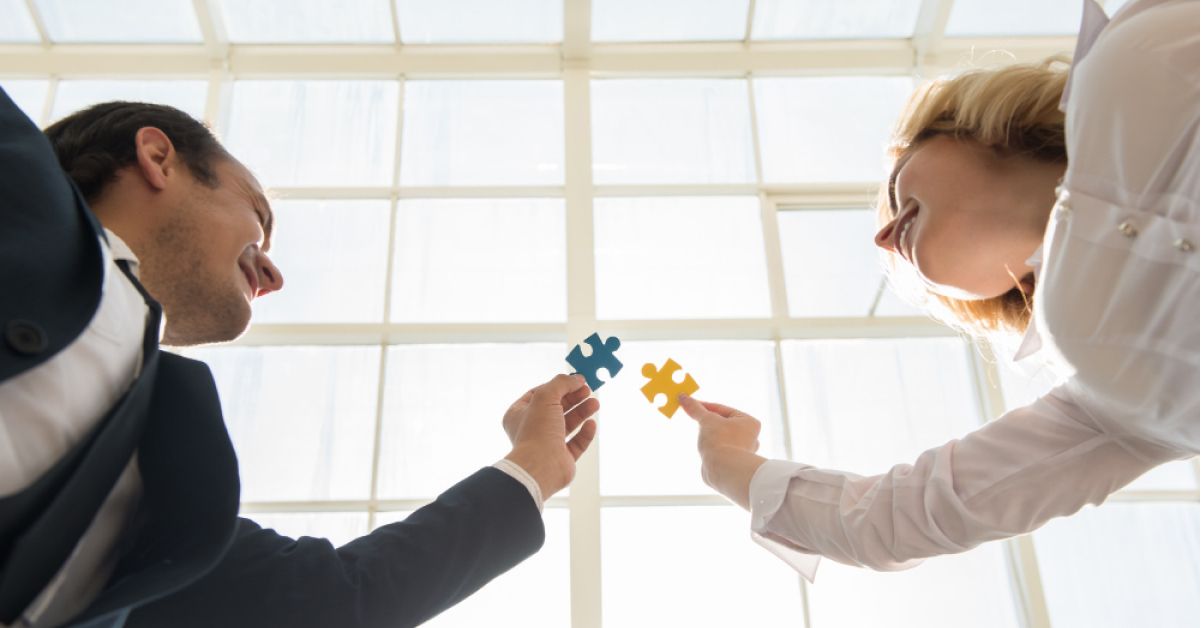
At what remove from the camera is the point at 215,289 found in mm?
1569

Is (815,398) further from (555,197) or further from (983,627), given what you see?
(555,197)

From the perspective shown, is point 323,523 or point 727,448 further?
point 323,523

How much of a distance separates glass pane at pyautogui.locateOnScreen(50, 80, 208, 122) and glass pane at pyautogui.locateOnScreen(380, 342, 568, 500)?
174cm

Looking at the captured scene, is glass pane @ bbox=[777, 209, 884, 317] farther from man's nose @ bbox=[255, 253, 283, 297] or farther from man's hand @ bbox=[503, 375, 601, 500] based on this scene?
man's nose @ bbox=[255, 253, 283, 297]

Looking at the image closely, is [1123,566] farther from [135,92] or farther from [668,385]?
[135,92]

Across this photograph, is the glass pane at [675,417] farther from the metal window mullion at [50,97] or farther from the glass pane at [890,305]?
the metal window mullion at [50,97]

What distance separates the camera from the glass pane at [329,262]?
3.52 metres

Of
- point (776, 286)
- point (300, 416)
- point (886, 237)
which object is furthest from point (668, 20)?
point (886, 237)

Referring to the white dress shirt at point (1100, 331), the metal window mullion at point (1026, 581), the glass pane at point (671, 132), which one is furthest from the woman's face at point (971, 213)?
the glass pane at point (671, 132)

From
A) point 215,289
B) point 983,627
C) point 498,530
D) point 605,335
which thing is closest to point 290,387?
point 605,335

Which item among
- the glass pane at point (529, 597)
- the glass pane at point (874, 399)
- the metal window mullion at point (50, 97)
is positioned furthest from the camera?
the metal window mullion at point (50, 97)

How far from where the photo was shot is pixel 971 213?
141 cm

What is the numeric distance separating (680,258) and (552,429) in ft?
6.88

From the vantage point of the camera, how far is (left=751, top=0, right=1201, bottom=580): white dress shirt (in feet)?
3.01
